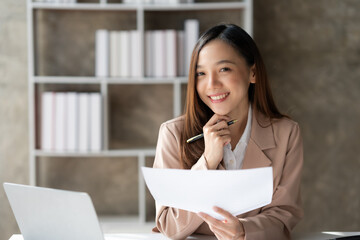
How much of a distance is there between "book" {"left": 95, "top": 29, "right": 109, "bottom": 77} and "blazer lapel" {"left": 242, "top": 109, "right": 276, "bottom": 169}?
4.54ft

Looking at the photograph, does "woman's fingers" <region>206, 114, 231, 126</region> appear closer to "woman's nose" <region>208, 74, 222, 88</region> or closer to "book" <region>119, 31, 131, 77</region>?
"woman's nose" <region>208, 74, 222, 88</region>

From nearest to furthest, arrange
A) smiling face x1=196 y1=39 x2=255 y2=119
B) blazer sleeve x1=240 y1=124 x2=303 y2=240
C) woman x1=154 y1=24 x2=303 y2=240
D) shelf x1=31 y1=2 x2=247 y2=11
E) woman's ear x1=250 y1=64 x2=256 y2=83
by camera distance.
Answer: blazer sleeve x1=240 y1=124 x2=303 y2=240 < woman x1=154 y1=24 x2=303 y2=240 < smiling face x1=196 y1=39 x2=255 y2=119 < woman's ear x1=250 y1=64 x2=256 y2=83 < shelf x1=31 y1=2 x2=247 y2=11

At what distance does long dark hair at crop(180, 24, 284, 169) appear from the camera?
168 cm

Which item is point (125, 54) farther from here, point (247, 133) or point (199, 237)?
point (199, 237)

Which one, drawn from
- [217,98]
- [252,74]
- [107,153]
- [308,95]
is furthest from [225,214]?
[308,95]

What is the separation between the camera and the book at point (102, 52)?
9.47 feet

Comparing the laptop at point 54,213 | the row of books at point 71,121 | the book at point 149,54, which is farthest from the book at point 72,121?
the laptop at point 54,213

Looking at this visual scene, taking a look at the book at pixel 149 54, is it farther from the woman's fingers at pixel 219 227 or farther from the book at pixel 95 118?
the woman's fingers at pixel 219 227

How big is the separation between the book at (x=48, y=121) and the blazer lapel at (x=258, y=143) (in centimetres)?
154

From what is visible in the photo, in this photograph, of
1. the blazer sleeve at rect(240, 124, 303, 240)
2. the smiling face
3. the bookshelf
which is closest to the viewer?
the blazer sleeve at rect(240, 124, 303, 240)

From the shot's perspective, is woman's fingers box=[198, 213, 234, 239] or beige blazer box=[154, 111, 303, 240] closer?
woman's fingers box=[198, 213, 234, 239]

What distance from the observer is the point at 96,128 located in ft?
9.46

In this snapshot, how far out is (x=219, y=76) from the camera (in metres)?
1.68

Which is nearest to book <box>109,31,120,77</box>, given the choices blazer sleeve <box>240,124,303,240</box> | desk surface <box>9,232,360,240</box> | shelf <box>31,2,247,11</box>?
shelf <box>31,2,247,11</box>
